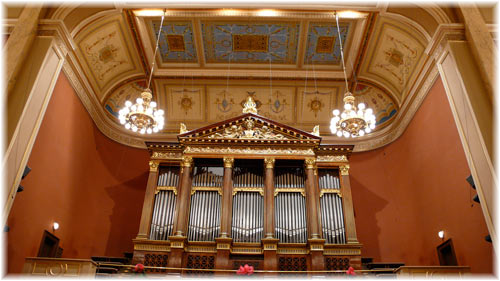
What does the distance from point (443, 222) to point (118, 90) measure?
1014 cm

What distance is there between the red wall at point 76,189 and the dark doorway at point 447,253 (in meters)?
8.17

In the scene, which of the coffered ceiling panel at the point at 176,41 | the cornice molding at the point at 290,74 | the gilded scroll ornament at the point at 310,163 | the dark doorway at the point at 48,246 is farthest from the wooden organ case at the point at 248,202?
the coffered ceiling panel at the point at 176,41

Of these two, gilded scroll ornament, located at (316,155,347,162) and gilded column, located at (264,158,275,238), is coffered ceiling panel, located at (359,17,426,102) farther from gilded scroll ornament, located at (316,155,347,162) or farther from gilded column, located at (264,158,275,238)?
gilded column, located at (264,158,275,238)

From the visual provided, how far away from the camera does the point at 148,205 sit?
983 centimetres

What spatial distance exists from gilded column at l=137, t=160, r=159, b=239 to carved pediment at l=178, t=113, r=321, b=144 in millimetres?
1130

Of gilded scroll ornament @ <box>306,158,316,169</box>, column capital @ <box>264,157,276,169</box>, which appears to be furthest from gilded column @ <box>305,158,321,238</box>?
column capital @ <box>264,157,276,169</box>

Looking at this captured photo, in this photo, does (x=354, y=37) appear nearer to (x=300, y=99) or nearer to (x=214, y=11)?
(x=300, y=99)

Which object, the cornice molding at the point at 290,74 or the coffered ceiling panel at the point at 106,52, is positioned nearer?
the cornice molding at the point at 290,74

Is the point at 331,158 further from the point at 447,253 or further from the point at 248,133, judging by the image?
the point at 447,253

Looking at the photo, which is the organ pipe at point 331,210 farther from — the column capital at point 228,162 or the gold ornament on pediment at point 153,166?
the gold ornament on pediment at point 153,166

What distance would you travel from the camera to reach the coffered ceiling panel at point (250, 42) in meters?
10.6

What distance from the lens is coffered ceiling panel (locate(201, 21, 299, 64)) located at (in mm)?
10617

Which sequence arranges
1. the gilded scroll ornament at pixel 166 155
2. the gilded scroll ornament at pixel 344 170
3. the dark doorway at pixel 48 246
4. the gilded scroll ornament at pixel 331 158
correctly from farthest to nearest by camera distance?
the gilded scroll ornament at pixel 166 155, the gilded scroll ornament at pixel 331 158, the gilded scroll ornament at pixel 344 170, the dark doorway at pixel 48 246

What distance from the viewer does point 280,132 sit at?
1077 centimetres
